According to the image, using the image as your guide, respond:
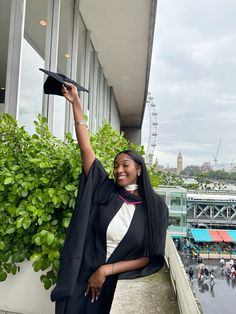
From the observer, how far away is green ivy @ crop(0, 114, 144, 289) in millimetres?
1403

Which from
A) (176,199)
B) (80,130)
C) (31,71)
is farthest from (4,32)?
(176,199)

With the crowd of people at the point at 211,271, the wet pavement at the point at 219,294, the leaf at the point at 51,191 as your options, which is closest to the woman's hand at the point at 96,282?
the leaf at the point at 51,191

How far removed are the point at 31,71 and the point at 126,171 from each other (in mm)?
3046

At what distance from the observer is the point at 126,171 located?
102 centimetres

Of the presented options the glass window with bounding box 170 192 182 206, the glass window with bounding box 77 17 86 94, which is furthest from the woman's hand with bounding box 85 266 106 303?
the glass window with bounding box 170 192 182 206

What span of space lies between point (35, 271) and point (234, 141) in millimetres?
156236

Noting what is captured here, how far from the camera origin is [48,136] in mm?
1652

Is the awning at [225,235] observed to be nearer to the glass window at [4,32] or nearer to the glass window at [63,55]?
the glass window at [63,55]

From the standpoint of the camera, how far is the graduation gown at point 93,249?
975 mm

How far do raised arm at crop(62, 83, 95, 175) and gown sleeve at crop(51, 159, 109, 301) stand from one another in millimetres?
39

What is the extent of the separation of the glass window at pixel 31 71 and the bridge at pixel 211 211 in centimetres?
3246

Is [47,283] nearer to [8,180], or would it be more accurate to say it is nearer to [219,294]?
[8,180]

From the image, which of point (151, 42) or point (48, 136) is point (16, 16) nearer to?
point (48, 136)

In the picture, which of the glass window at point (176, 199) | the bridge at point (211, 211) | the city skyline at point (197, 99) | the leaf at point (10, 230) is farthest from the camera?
the city skyline at point (197, 99)
